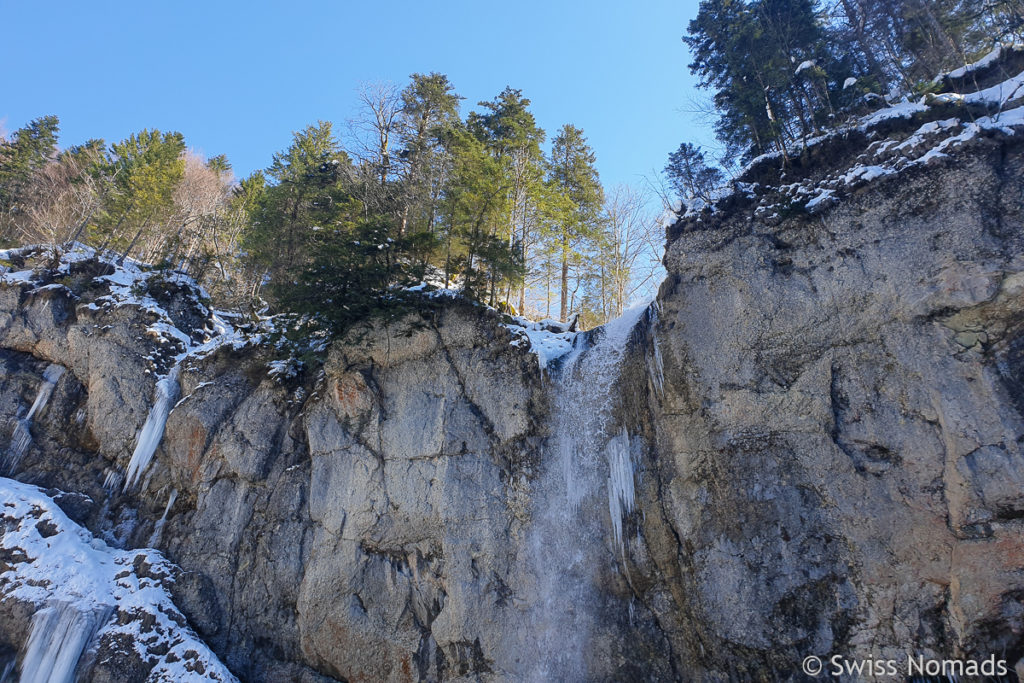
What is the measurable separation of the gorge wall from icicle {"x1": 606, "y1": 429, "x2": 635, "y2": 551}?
2.2 inches

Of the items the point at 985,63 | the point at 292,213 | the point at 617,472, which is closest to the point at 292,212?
the point at 292,213

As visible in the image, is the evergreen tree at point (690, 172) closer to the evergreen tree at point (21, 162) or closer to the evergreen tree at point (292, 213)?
the evergreen tree at point (292, 213)

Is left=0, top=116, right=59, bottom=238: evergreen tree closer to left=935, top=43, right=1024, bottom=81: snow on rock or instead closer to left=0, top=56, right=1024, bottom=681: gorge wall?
left=0, top=56, right=1024, bottom=681: gorge wall

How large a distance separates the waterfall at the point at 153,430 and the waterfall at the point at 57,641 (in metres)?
3.20

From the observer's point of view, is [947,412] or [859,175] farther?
[859,175]

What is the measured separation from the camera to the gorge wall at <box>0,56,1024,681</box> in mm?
7938

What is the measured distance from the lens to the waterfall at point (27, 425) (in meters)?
13.7

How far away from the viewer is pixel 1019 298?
782cm

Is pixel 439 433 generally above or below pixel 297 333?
below

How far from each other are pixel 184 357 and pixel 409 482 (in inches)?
304

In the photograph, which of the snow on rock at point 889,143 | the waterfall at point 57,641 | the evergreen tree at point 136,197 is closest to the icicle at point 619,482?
the snow on rock at point 889,143

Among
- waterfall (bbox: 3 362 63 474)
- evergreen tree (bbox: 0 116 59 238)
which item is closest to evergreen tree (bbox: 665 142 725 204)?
waterfall (bbox: 3 362 63 474)

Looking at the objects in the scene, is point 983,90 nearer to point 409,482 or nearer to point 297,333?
point 409,482

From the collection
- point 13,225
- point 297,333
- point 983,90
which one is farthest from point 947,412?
point 13,225
